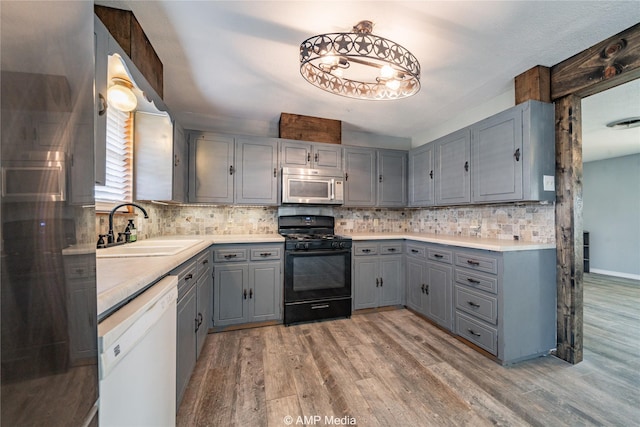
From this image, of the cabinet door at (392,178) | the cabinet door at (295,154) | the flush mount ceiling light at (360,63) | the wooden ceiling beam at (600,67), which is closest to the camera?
the flush mount ceiling light at (360,63)

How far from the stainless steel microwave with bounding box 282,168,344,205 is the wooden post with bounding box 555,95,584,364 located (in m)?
2.06

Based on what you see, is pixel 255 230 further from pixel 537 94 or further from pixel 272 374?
pixel 537 94

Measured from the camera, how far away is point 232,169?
2.94m

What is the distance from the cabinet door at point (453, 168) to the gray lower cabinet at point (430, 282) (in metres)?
0.62

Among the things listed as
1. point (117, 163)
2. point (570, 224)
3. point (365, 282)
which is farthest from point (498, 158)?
point (117, 163)

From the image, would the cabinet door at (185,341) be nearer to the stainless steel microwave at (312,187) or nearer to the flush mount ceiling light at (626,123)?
the stainless steel microwave at (312,187)

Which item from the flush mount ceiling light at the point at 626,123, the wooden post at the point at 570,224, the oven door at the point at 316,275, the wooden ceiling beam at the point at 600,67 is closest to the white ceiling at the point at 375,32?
the wooden ceiling beam at the point at 600,67

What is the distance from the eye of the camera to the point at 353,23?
1648 millimetres

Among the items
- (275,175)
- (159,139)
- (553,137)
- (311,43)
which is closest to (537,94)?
(553,137)

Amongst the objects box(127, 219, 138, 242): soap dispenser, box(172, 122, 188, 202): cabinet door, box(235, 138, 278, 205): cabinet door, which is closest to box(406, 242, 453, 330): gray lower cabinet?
box(235, 138, 278, 205): cabinet door

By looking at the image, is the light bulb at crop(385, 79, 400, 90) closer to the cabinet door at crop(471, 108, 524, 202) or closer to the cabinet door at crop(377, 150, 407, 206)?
the cabinet door at crop(471, 108, 524, 202)

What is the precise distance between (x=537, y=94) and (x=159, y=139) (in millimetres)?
3222

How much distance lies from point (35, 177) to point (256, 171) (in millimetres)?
2686

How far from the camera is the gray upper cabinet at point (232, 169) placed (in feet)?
9.30
